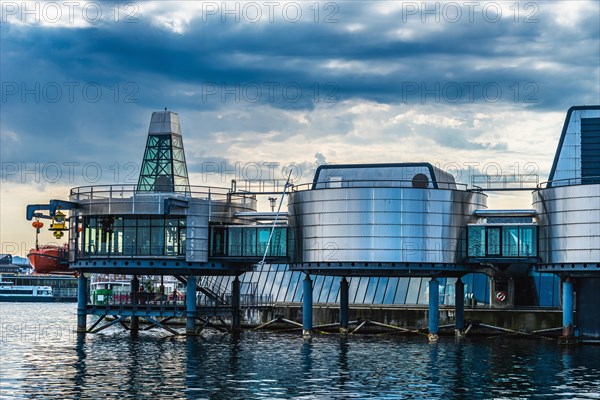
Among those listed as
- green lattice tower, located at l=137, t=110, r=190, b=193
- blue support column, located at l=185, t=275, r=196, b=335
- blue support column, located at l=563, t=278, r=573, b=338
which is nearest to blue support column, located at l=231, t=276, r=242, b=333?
blue support column, located at l=185, t=275, r=196, b=335

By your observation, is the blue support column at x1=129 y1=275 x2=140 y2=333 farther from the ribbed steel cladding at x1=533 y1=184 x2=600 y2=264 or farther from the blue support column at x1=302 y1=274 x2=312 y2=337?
the ribbed steel cladding at x1=533 y1=184 x2=600 y2=264

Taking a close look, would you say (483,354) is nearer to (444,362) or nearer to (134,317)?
(444,362)

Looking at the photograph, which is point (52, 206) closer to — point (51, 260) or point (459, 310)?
point (51, 260)

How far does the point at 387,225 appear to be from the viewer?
320 ft

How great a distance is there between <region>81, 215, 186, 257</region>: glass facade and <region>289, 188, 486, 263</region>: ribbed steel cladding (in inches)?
476

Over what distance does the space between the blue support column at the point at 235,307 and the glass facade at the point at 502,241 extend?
23301 mm

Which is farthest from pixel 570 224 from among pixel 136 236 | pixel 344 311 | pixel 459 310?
pixel 136 236

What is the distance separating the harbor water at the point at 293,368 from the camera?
60.4 metres

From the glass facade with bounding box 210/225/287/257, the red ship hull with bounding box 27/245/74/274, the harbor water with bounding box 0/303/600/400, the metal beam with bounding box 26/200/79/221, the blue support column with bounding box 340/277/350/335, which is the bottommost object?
the harbor water with bounding box 0/303/600/400

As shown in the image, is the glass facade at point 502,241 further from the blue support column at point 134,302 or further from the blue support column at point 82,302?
the blue support column at point 82,302

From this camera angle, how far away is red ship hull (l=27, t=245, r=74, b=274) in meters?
111

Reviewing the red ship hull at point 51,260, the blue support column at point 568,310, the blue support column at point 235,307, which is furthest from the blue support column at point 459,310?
the red ship hull at point 51,260

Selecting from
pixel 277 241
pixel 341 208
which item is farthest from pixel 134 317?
pixel 341 208

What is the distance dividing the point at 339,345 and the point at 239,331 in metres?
20.3
